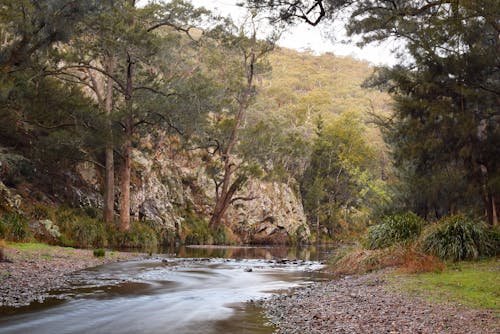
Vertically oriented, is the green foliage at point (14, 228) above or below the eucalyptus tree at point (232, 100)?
below

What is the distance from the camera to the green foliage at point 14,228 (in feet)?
53.2

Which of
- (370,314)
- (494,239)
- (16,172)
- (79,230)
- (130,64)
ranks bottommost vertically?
(370,314)

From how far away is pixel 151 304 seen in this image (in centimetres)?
838

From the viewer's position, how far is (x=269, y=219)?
4266cm

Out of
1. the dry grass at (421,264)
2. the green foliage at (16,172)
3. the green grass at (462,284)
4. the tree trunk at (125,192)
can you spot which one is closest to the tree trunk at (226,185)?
the tree trunk at (125,192)

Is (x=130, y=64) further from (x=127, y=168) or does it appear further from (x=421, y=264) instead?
(x=421, y=264)

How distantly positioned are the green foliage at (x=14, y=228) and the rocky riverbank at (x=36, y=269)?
1.10m

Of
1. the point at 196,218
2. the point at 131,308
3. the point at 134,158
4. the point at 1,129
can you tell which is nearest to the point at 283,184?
the point at 196,218

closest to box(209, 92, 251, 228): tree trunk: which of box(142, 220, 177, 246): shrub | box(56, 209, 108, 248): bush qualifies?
box(142, 220, 177, 246): shrub

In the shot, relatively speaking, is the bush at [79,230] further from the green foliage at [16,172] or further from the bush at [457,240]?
the bush at [457,240]

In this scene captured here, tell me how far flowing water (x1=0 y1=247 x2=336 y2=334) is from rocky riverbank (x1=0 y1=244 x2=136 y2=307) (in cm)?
40

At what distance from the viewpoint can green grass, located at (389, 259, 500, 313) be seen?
7785 millimetres

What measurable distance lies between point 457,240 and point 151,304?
920cm

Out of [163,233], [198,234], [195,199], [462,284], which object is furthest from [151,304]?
[195,199]
